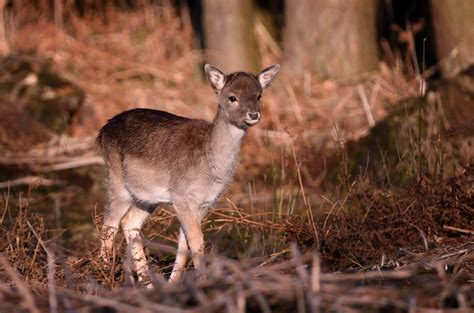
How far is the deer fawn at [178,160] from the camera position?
8766 millimetres

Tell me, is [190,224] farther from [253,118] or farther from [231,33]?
[231,33]

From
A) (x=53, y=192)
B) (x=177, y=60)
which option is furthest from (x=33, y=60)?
(x=53, y=192)

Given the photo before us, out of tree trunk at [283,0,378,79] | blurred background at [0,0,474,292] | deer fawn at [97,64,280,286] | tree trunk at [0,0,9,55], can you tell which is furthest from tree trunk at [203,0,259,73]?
deer fawn at [97,64,280,286]

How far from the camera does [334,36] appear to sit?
17.1 meters

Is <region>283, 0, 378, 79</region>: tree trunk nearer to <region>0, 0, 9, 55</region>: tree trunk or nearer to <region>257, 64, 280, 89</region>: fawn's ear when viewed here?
<region>0, 0, 9, 55</region>: tree trunk

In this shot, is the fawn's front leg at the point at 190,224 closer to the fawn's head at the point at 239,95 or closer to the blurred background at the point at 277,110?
the blurred background at the point at 277,110

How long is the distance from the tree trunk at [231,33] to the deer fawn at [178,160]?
8341mm

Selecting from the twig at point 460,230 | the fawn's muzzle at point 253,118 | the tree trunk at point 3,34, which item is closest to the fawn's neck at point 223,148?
the fawn's muzzle at point 253,118

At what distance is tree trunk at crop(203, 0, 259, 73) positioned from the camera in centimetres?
1805

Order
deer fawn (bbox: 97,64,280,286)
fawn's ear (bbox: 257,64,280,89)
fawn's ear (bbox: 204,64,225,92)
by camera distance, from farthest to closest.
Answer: fawn's ear (bbox: 257,64,280,89) < fawn's ear (bbox: 204,64,225,92) < deer fawn (bbox: 97,64,280,286)

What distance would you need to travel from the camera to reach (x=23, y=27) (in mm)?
21281

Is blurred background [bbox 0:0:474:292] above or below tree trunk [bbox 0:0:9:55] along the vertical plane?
below

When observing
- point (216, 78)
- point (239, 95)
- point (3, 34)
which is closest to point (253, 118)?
point (239, 95)

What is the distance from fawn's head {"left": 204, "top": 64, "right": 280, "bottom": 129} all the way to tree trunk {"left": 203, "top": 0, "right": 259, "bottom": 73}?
354 inches
